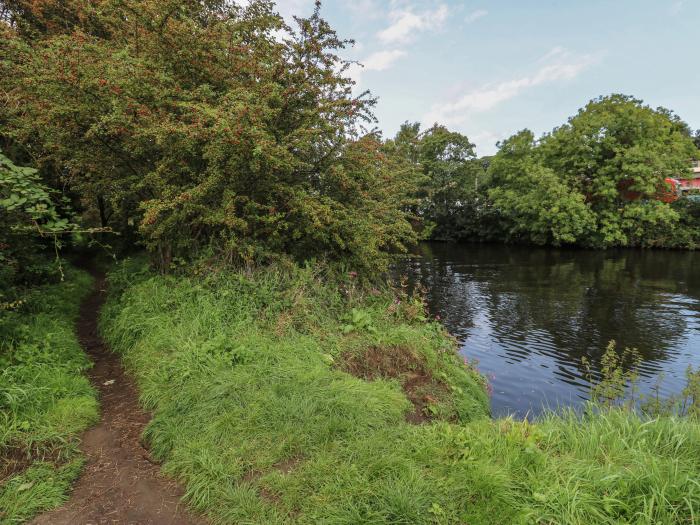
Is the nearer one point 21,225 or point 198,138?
point 21,225

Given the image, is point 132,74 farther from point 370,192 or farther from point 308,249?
point 370,192

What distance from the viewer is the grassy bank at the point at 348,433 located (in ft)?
8.67

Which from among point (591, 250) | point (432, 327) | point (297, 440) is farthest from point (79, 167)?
point (591, 250)

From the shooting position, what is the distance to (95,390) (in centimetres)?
452

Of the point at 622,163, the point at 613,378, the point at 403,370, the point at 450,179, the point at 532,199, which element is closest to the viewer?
the point at 403,370

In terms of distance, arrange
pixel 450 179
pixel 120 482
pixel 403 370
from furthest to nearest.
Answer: pixel 450 179
pixel 403 370
pixel 120 482

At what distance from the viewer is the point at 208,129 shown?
5344mm

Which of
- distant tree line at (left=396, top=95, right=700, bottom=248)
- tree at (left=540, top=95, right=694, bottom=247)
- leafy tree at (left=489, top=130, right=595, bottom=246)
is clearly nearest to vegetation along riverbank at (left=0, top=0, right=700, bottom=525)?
distant tree line at (left=396, top=95, right=700, bottom=248)

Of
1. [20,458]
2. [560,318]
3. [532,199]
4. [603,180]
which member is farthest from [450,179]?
[20,458]

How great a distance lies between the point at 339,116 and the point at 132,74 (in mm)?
3331

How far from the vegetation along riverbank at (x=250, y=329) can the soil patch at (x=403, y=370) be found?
31mm

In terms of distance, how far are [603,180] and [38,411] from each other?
30516 mm

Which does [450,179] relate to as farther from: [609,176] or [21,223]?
[21,223]

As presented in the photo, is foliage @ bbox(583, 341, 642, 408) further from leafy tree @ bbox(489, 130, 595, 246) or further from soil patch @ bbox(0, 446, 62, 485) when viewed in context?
leafy tree @ bbox(489, 130, 595, 246)
